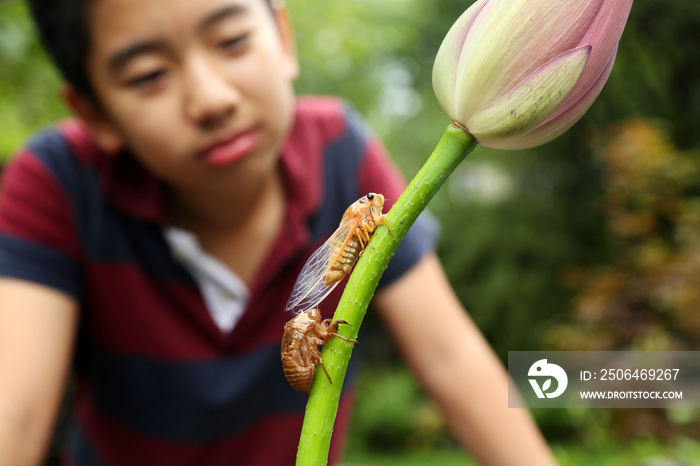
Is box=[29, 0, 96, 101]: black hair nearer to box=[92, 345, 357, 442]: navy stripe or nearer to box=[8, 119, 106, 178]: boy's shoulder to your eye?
box=[8, 119, 106, 178]: boy's shoulder

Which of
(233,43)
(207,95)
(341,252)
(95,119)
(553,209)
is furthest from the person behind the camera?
(553,209)

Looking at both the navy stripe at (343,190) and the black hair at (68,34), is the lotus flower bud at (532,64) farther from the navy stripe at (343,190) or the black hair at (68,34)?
the navy stripe at (343,190)

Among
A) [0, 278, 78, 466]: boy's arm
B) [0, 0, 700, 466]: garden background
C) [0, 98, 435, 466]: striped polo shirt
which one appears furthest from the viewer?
[0, 0, 700, 466]: garden background

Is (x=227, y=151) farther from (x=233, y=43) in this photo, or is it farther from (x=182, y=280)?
(x=182, y=280)

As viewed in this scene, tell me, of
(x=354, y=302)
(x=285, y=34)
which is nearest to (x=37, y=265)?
(x=285, y=34)

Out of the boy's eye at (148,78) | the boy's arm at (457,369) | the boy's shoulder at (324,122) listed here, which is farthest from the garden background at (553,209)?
the boy's eye at (148,78)

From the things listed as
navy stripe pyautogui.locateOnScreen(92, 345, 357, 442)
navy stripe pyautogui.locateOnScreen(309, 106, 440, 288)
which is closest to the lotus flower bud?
navy stripe pyautogui.locateOnScreen(309, 106, 440, 288)
